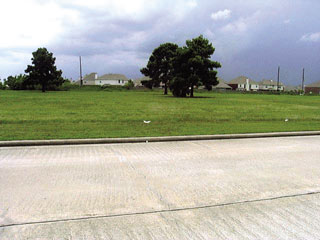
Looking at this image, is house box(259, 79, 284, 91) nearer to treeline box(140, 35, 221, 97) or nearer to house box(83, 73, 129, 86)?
house box(83, 73, 129, 86)

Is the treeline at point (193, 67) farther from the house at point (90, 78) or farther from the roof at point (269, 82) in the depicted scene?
the roof at point (269, 82)

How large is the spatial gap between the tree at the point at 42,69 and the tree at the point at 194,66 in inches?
1040

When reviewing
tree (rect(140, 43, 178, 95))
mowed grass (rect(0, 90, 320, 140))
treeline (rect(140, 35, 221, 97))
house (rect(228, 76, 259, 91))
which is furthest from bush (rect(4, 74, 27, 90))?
house (rect(228, 76, 259, 91))

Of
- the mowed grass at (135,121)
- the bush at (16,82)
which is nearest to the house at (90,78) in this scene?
the bush at (16,82)

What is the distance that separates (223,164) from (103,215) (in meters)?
3.26

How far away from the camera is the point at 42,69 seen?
5603 cm

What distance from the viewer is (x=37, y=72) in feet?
182

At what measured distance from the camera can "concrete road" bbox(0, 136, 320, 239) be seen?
3.26 meters

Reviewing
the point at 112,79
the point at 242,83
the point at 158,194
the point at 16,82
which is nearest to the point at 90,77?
the point at 112,79

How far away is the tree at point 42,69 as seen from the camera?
182ft

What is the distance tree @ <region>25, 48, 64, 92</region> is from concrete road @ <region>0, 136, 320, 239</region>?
53452 mm

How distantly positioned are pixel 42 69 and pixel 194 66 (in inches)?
1241

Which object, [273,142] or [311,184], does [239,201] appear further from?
[273,142]

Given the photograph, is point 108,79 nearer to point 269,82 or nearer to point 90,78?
point 90,78
